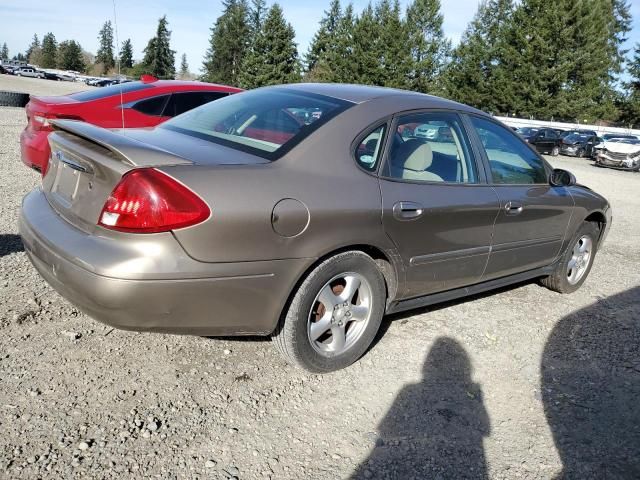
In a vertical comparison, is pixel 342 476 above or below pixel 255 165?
below

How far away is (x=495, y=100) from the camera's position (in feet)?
193

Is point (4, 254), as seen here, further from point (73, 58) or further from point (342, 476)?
point (73, 58)

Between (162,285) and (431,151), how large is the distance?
6.43 feet

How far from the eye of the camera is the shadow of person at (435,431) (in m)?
2.52

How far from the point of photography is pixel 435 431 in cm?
282

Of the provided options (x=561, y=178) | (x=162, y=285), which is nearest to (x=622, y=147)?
(x=561, y=178)

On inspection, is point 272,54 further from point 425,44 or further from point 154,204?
point 154,204

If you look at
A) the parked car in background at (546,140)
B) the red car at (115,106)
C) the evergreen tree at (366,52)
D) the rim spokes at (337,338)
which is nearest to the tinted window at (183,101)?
the red car at (115,106)

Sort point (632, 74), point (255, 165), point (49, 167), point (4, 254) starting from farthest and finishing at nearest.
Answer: point (632, 74) < point (4, 254) < point (49, 167) < point (255, 165)

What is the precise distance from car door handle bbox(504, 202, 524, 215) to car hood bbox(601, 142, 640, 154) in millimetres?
23807

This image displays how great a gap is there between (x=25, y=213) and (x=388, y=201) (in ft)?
6.77

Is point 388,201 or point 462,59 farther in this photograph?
point 462,59

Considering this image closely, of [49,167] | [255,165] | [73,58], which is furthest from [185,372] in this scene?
[73,58]

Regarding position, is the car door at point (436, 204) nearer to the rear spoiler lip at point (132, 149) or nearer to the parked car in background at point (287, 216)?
the parked car in background at point (287, 216)
